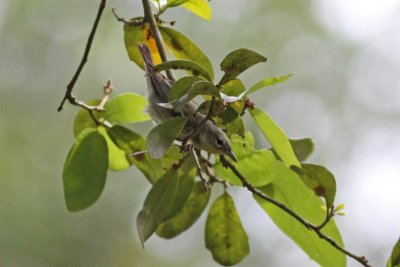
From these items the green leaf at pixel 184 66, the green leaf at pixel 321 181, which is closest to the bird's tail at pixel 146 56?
the green leaf at pixel 184 66

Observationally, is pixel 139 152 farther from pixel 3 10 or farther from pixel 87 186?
pixel 3 10

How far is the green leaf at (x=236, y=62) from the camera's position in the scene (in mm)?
1220

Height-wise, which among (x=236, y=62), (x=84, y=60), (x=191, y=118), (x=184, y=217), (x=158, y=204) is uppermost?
(x=236, y=62)

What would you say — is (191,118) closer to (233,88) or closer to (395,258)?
(233,88)

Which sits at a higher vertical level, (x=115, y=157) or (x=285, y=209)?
(x=285, y=209)

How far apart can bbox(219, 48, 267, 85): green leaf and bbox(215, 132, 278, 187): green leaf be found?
0.82 ft

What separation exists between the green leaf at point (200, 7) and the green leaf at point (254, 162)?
32cm

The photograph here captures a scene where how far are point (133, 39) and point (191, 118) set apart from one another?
0.43 m

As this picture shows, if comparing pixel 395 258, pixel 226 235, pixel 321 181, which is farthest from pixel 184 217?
pixel 395 258

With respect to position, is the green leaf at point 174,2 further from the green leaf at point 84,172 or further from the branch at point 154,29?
the green leaf at point 84,172

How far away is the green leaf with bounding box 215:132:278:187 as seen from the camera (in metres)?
1.46

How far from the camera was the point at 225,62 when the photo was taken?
4.04 ft

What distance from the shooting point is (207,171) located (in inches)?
62.0

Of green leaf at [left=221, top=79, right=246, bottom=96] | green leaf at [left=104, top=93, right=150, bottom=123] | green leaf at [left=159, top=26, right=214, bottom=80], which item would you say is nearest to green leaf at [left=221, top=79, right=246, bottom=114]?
green leaf at [left=221, top=79, right=246, bottom=96]
